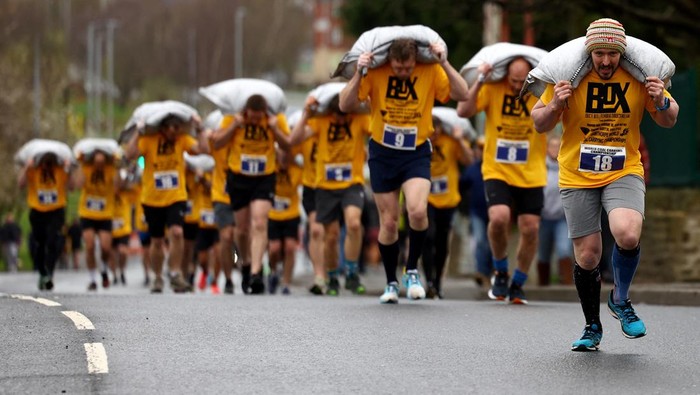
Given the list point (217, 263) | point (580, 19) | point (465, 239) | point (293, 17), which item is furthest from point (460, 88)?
point (293, 17)

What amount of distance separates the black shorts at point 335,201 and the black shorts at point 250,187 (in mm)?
583

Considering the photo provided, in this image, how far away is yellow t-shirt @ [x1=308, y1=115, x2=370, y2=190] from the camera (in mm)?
17078

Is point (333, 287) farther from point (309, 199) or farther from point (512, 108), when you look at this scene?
point (512, 108)

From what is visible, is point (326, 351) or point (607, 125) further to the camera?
point (607, 125)

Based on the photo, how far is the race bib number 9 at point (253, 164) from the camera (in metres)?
17.4

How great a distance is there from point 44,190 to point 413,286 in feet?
30.7

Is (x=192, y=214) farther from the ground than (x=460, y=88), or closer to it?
closer to it

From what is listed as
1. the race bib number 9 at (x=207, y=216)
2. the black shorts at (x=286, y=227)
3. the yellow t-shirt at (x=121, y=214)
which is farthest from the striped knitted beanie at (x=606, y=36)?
the yellow t-shirt at (x=121, y=214)

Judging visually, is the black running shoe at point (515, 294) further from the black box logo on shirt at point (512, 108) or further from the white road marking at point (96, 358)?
the white road marking at point (96, 358)

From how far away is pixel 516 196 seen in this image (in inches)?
562

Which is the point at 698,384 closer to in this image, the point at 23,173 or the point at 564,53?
the point at 564,53

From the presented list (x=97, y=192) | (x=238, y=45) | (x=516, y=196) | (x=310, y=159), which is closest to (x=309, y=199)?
(x=310, y=159)

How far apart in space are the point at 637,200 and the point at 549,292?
26.5ft

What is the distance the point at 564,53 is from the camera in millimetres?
9766
